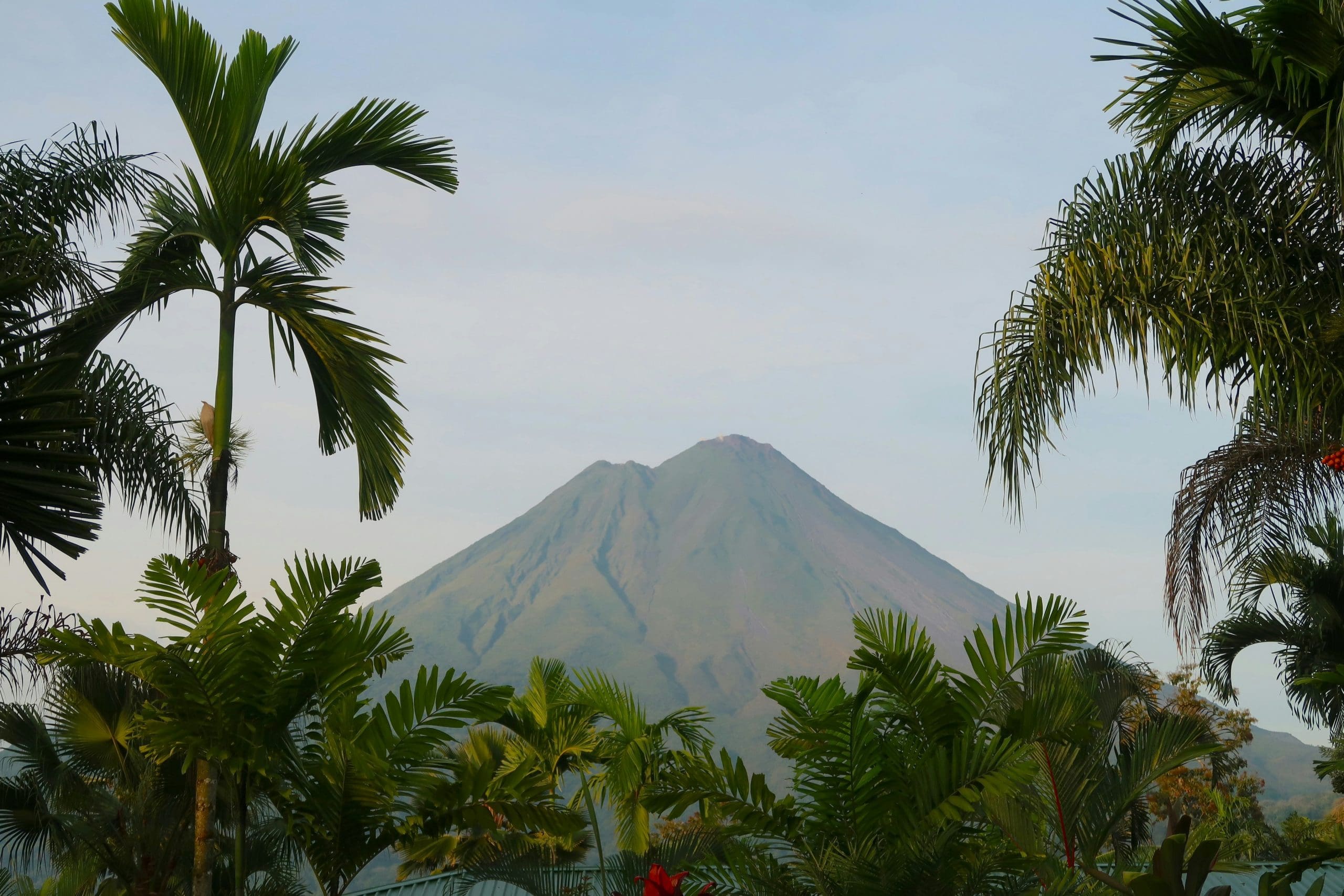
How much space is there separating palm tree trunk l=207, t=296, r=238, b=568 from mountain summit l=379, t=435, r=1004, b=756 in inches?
5079

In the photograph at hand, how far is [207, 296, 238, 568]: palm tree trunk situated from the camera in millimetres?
5852

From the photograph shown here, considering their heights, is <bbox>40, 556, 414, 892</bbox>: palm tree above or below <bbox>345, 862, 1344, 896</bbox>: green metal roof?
above

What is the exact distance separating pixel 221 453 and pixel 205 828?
1.89 meters

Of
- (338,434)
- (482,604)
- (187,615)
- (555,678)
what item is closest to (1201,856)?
(187,615)

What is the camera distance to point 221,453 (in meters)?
5.86

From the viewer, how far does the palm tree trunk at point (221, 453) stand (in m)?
5.85

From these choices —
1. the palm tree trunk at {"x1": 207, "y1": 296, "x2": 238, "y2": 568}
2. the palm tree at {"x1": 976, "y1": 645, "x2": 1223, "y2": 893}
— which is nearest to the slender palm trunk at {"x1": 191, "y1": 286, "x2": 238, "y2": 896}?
the palm tree trunk at {"x1": 207, "y1": 296, "x2": 238, "y2": 568}

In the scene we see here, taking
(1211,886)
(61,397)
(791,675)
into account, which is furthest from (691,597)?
(61,397)

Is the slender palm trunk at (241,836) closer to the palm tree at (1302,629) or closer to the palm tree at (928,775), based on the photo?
the palm tree at (928,775)

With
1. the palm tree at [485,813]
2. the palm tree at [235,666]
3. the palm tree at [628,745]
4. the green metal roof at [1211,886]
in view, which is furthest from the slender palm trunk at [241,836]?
the green metal roof at [1211,886]

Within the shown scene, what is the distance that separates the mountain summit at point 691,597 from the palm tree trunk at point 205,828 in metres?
129

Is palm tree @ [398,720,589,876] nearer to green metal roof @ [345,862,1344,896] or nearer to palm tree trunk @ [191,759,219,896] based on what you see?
palm tree trunk @ [191,759,219,896]

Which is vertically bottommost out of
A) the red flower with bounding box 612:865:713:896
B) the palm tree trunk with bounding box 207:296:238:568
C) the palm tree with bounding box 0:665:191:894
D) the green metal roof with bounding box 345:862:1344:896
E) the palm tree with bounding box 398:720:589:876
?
the green metal roof with bounding box 345:862:1344:896

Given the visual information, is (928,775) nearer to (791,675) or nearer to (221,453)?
(791,675)
